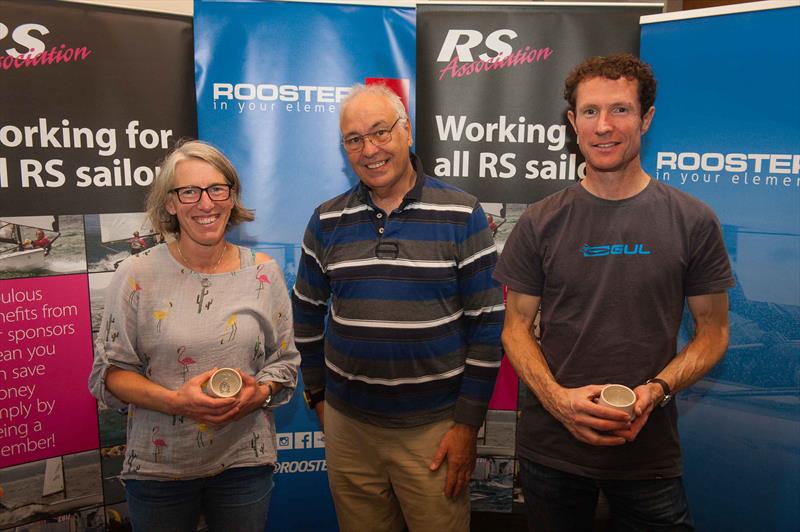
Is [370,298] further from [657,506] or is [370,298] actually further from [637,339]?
[657,506]

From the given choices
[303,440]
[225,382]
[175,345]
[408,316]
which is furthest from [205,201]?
[303,440]

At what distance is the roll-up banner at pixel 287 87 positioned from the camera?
100 inches

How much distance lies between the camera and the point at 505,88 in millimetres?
2639

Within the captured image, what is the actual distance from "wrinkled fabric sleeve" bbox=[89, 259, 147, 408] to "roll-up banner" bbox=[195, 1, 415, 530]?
1066 millimetres

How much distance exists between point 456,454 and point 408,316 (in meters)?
0.50

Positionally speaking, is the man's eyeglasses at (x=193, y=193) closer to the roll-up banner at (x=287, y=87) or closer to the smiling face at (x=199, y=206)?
the smiling face at (x=199, y=206)

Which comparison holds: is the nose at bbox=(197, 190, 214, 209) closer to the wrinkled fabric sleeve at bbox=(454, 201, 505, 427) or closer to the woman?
the woman

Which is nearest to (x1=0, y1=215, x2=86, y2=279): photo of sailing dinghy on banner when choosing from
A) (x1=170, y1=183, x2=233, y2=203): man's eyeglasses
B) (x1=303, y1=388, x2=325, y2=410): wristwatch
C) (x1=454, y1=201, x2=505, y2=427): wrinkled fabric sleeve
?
(x1=170, y1=183, x2=233, y2=203): man's eyeglasses

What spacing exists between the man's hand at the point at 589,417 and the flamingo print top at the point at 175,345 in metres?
0.85

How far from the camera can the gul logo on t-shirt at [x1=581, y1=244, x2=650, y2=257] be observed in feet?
5.02

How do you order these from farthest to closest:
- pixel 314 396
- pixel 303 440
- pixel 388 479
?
pixel 303 440, pixel 314 396, pixel 388 479

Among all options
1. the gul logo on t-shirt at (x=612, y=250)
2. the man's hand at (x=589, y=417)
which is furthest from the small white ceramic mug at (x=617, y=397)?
the gul logo on t-shirt at (x=612, y=250)

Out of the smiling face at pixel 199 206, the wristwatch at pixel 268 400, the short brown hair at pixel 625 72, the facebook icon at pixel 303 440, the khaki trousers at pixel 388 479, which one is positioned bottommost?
the facebook icon at pixel 303 440

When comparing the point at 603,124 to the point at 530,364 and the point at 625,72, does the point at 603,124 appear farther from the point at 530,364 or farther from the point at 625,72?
the point at 530,364
